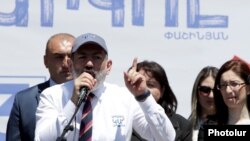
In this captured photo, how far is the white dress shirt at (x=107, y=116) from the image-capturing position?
2750mm

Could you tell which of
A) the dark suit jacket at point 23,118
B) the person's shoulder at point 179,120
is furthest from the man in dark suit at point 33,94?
the person's shoulder at point 179,120

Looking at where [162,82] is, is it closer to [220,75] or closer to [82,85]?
[220,75]

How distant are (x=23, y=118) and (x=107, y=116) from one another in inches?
39.1

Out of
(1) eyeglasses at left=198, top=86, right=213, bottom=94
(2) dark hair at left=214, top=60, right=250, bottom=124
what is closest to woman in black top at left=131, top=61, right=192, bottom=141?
(1) eyeglasses at left=198, top=86, right=213, bottom=94

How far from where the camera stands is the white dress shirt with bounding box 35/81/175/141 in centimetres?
275

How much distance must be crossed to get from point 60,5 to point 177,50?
863 millimetres

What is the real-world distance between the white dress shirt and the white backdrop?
150 centimetres

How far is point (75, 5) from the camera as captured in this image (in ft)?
14.5

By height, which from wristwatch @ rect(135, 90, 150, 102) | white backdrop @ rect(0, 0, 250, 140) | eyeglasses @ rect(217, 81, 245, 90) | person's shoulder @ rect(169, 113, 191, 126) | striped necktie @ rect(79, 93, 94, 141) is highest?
white backdrop @ rect(0, 0, 250, 140)

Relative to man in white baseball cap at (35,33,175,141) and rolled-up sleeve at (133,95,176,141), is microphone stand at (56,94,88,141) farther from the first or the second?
rolled-up sleeve at (133,95,176,141)

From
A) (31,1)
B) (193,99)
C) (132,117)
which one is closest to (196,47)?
(193,99)

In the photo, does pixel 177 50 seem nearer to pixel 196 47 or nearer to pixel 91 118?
pixel 196 47

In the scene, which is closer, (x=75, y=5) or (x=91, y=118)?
(x=91, y=118)

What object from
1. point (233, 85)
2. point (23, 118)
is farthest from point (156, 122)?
Answer: point (23, 118)
